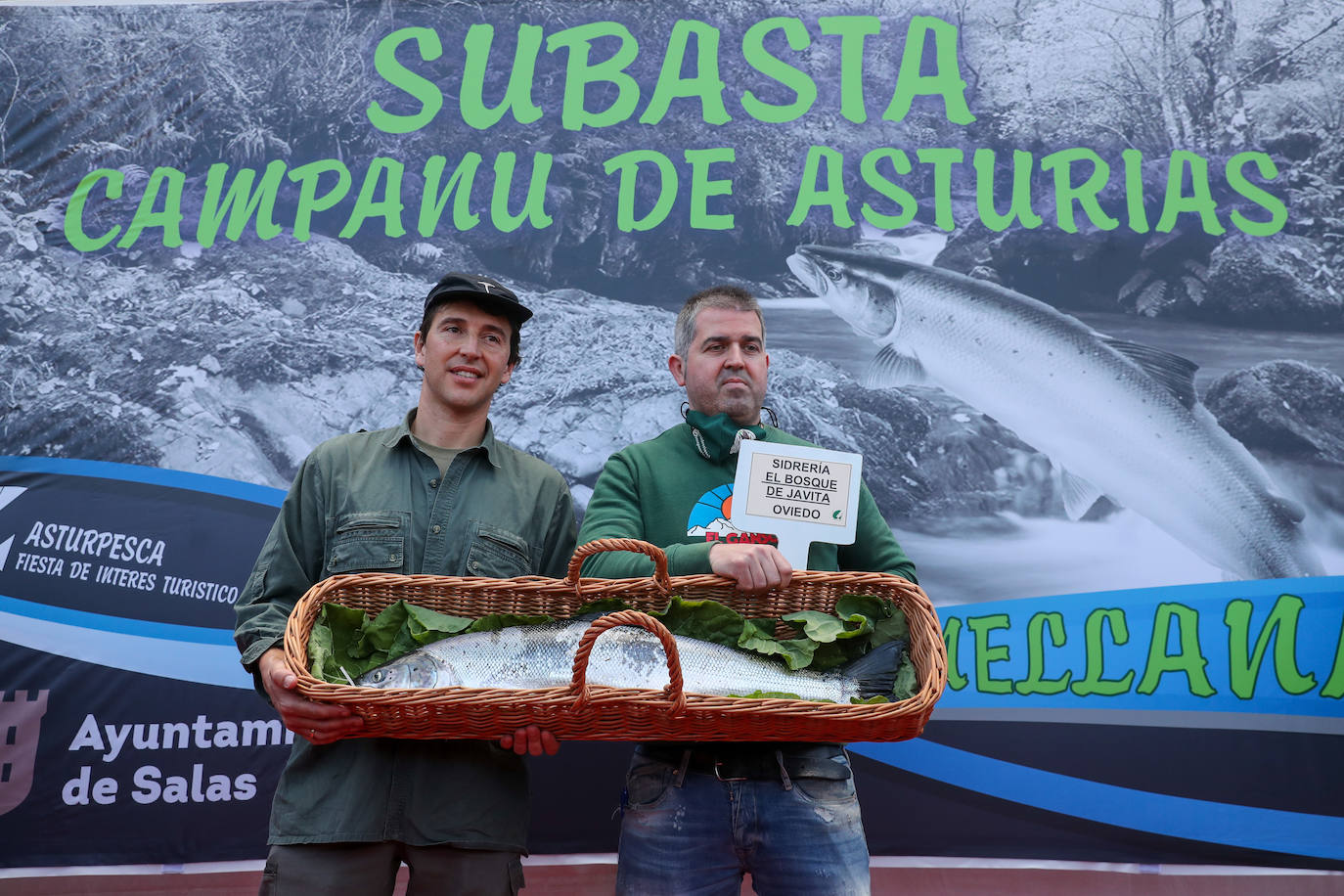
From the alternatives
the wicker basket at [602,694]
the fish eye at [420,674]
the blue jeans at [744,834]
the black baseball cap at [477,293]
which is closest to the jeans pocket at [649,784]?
the blue jeans at [744,834]

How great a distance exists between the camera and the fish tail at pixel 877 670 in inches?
69.7

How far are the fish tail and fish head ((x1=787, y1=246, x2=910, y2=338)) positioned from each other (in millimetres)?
1698

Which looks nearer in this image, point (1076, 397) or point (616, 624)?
point (616, 624)

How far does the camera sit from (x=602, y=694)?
5.16 feet

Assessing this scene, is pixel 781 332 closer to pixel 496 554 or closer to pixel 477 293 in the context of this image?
pixel 477 293

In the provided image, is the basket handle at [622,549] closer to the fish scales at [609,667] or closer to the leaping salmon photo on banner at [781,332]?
the fish scales at [609,667]

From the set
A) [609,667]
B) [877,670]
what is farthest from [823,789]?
[609,667]

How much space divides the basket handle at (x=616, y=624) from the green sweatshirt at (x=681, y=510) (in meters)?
0.44

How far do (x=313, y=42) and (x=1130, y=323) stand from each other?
314cm

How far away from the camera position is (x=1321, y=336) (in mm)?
3240

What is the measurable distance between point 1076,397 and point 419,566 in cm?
232

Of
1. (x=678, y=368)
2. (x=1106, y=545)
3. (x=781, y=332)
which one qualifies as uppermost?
(x=781, y=332)

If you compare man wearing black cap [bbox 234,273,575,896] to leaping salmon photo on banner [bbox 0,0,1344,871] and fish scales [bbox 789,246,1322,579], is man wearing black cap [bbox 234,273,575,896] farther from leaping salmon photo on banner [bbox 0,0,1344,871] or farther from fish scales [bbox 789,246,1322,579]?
fish scales [bbox 789,246,1322,579]

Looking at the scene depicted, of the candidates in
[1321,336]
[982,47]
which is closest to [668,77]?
[982,47]
